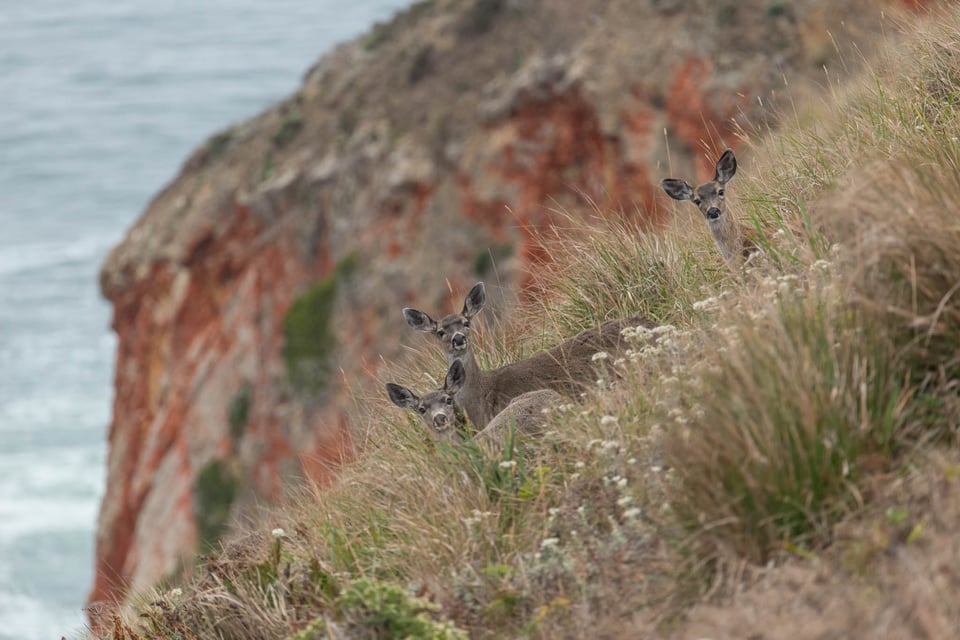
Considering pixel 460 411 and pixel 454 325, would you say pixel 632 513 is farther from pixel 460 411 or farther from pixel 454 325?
pixel 454 325

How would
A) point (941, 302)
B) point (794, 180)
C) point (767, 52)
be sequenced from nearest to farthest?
point (941, 302)
point (794, 180)
point (767, 52)

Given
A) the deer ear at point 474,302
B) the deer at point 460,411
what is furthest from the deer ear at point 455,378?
the deer ear at point 474,302

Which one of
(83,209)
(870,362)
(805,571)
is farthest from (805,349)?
(83,209)

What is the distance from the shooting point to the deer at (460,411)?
6.38 m

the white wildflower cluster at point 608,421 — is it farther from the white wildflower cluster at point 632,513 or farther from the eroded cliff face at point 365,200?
the eroded cliff face at point 365,200

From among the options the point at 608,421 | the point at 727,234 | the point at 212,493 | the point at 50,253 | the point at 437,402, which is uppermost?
the point at 727,234

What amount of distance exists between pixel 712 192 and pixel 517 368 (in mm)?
1864

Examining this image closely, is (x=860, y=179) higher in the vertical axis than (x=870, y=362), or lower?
higher

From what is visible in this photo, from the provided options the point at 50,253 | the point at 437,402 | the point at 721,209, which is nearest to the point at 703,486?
the point at 437,402

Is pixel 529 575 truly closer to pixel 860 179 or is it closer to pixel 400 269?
pixel 860 179

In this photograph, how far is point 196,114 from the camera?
89938 millimetres

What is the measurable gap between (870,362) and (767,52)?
74.9 ft

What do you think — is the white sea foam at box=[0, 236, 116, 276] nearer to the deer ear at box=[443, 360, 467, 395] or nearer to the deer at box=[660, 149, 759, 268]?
the deer at box=[660, 149, 759, 268]

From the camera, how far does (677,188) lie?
8758mm
